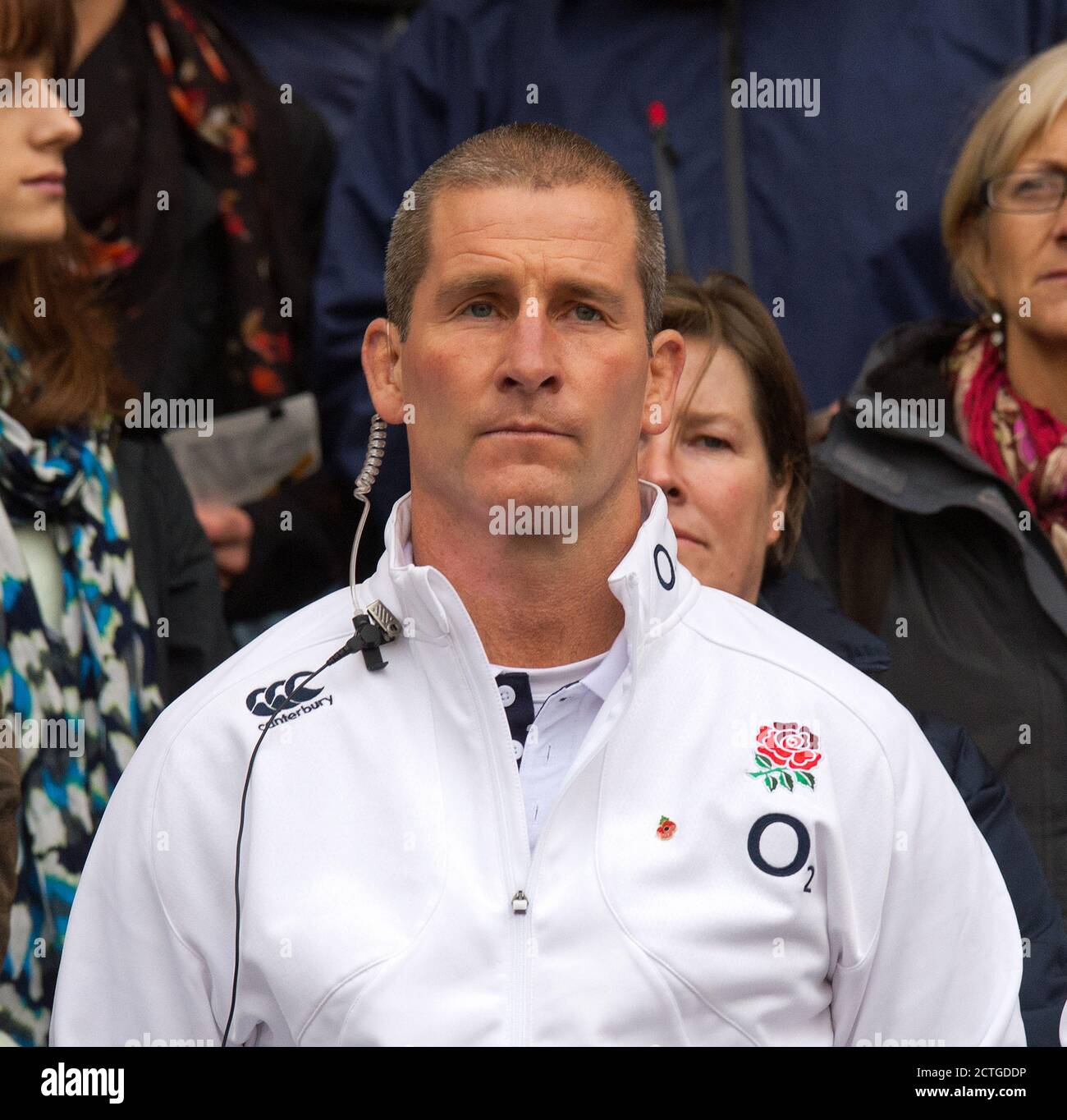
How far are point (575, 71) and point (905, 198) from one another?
830mm

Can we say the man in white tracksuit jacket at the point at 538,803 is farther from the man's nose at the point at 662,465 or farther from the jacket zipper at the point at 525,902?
the man's nose at the point at 662,465

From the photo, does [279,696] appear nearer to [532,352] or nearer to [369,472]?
[369,472]

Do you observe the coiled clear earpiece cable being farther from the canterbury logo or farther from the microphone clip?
the canterbury logo

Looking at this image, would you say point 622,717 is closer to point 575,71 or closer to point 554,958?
point 554,958

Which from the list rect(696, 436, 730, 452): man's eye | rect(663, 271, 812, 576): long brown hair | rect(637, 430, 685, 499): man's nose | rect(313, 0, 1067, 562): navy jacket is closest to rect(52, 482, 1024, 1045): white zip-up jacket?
rect(637, 430, 685, 499): man's nose

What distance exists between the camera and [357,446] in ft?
13.9

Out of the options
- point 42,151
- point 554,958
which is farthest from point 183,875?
point 42,151

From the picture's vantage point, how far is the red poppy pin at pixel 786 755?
2471mm

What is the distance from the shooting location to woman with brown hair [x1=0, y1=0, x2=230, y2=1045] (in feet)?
10.9

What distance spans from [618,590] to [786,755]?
0.32 meters

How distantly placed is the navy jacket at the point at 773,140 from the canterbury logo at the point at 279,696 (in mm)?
1756

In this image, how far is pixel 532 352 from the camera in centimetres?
253

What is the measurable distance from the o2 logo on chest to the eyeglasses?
76.3 inches

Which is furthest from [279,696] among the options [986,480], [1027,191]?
[1027,191]
